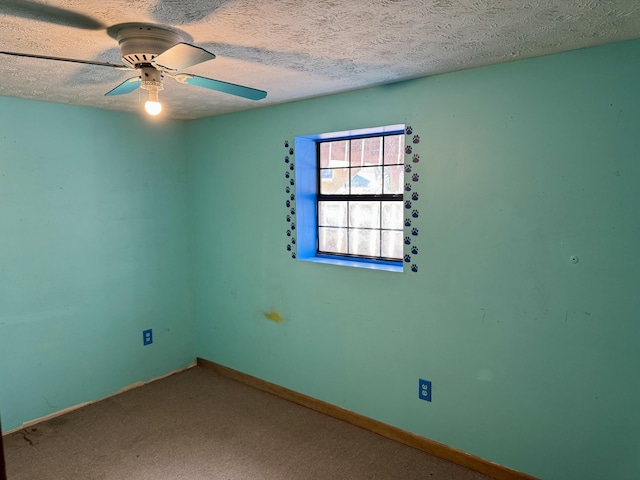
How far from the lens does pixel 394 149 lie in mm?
2717

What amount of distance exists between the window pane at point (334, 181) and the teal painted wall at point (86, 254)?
4.08ft

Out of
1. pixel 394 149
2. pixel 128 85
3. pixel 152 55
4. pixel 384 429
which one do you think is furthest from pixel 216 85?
pixel 384 429

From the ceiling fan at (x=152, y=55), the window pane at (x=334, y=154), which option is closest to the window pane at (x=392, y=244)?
the window pane at (x=334, y=154)

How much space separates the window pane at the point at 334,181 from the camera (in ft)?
9.71

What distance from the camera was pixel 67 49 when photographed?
1762 mm

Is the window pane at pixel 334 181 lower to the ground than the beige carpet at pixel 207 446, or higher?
higher

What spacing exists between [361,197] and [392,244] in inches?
14.5

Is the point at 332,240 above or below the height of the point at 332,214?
below

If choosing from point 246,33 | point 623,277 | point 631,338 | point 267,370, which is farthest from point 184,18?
point 267,370

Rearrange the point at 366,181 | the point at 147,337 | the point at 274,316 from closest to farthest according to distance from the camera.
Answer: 1. the point at 366,181
2. the point at 274,316
3. the point at 147,337

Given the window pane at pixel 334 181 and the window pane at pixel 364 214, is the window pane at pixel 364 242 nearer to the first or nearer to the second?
the window pane at pixel 364 214

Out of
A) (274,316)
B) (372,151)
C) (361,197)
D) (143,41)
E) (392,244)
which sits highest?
(143,41)

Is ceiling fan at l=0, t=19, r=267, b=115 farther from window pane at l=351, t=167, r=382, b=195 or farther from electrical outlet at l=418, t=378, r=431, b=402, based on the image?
electrical outlet at l=418, t=378, r=431, b=402

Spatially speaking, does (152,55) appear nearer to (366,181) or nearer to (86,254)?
(366,181)
